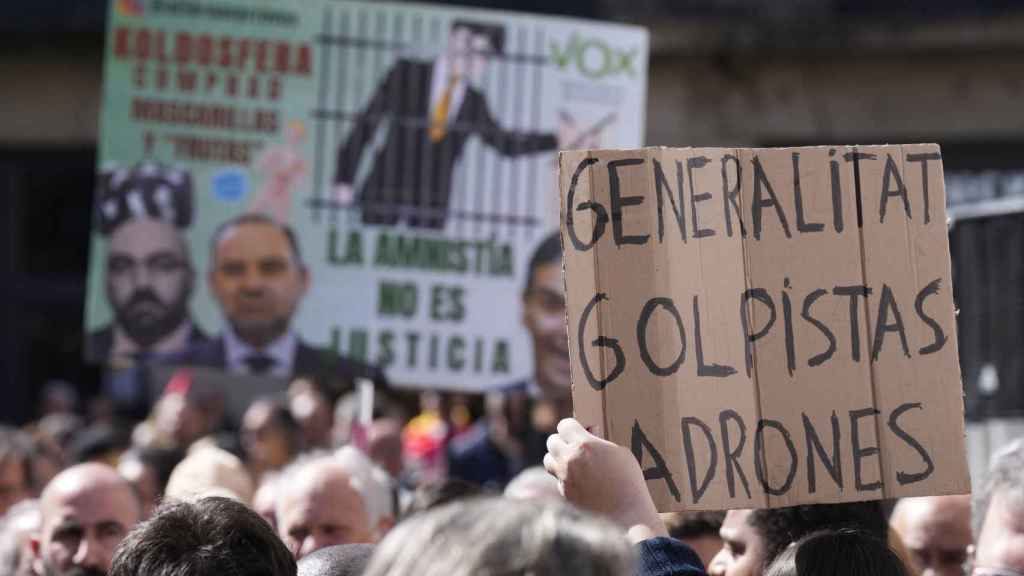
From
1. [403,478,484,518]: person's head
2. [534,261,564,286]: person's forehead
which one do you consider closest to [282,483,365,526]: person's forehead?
[403,478,484,518]: person's head

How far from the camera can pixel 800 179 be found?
324cm

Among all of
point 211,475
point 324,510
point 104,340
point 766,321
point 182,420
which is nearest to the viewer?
point 766,321

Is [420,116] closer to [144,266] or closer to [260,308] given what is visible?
[260,308]

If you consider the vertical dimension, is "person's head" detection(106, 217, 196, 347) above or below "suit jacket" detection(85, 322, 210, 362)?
above

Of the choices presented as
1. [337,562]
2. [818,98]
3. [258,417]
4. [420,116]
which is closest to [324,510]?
[337,562]

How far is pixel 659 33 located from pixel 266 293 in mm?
6093

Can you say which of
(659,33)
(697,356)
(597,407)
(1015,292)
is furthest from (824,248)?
(659,33)

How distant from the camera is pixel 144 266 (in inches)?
255

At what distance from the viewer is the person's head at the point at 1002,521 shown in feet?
11.7

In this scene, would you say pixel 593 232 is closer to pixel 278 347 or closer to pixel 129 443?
pixel 278 347

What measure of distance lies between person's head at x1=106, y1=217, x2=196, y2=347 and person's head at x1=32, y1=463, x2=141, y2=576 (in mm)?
1859

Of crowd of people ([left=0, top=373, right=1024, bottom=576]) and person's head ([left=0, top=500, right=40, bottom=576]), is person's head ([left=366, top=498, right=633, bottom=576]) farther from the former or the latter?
person's head ([left=0, top=500, right=40, bottom=576])

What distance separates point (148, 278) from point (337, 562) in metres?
3.53

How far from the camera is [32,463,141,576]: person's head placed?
4.43 m
